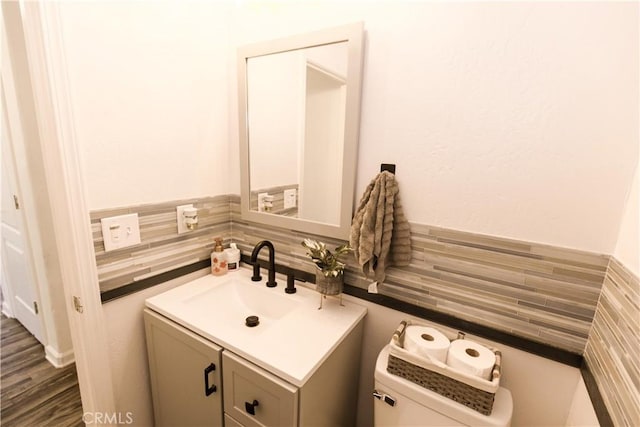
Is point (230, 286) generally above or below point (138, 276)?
below

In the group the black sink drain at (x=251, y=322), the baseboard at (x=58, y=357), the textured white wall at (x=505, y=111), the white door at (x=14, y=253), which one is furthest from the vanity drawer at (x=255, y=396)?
the white door at (x=14, y=253)

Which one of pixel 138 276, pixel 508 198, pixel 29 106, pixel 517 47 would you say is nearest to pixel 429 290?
pixel 508 198

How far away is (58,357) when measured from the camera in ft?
5.88

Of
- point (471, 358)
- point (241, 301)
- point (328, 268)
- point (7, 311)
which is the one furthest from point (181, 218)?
point (7, 311)

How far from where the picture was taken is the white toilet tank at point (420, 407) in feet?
2.60

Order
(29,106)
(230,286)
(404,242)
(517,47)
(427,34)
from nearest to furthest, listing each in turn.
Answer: (517,47)
(427,34)
(404,242)
(230,286)
(29,106)

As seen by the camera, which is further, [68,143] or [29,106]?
[29,106]

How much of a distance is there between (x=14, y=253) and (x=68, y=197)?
1674 millimetres

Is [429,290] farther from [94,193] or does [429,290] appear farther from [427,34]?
[94,193]

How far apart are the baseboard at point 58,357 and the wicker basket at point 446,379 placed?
6.83 feet

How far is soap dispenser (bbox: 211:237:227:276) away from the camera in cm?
137

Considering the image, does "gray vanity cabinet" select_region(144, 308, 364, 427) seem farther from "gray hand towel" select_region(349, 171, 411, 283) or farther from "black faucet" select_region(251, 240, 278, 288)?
"black faucet" select_region(251, 240, 278, 288)

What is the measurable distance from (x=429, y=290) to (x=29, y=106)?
6.93 ft

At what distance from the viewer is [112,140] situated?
39.1 inches
